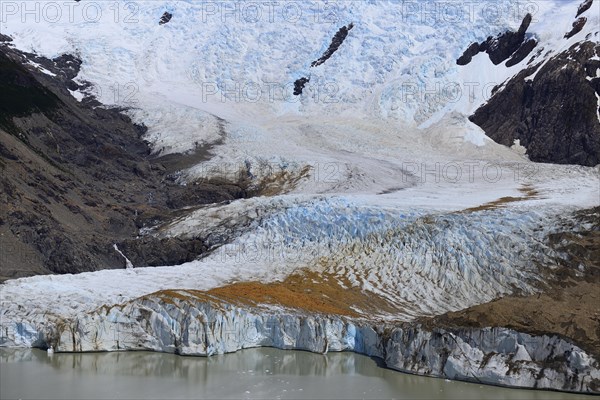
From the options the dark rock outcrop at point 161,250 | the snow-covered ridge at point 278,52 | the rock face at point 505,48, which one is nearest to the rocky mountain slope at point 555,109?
the snow-covered ridge at point 278,52

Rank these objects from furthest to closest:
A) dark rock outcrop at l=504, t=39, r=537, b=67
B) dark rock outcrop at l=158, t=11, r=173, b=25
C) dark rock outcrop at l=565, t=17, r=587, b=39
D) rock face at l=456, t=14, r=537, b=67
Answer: dark rock outcrop at l=158, t=11, r=173, b=25, rock face at l=456, t=14, r=537, b=67, dark rock outcrop at l=504, t=39, r=537, b=67, dark rock outcrop at l=565, t=17, r=587, b=39

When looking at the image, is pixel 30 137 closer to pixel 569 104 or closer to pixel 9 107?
pixel 9 107

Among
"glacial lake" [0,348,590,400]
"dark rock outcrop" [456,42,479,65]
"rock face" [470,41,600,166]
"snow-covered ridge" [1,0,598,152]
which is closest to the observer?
"glacial lake" [0,348,590,400]

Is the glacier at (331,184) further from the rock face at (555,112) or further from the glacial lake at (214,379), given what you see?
the rock face at (555,112)

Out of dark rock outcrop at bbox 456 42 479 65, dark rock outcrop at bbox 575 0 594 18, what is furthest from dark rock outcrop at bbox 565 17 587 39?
dark rock outcrop at bbox 456 42 479 65

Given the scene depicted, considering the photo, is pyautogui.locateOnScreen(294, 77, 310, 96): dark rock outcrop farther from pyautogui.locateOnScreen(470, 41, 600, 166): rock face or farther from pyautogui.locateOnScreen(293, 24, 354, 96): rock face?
pyautogui.locateOnScreen(470, 41, 600, 166): rock face
